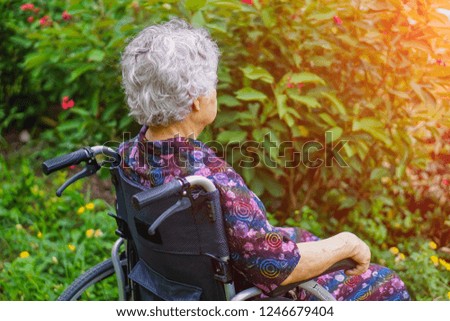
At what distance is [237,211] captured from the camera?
1753 mm

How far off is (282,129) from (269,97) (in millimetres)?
178

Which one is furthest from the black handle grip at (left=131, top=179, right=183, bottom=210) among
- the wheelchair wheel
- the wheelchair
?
the wheelchair wheel

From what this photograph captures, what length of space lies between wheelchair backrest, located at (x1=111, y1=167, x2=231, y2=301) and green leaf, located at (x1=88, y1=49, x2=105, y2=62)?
132 cm

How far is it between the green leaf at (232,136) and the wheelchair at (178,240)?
3.55 feet

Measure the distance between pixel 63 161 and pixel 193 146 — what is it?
426 mm

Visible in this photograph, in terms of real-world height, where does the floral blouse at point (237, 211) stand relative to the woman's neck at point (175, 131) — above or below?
below

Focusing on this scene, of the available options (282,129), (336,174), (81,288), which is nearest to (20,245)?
(81,288)

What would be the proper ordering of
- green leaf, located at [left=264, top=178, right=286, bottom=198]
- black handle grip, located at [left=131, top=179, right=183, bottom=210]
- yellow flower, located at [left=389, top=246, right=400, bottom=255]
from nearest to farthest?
black handle grip, located at [left=131, top=179, right=183, bottom=210], yellow flower, located at [left=389, top=246, right=400, bottom=255], green leaf, located at [left=264, top=178, right=286, bottom=198]

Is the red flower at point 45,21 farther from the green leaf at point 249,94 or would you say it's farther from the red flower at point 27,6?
the green leaf at point 249,94

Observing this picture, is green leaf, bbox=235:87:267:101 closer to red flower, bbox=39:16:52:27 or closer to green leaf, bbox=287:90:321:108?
green leaf, bbox=287:90:321:108

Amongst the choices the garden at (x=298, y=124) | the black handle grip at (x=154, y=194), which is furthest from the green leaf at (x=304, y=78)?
the black handle grip at (x=154, y=194)

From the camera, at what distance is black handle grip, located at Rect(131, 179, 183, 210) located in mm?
1515

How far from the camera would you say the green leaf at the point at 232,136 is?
10.0ft

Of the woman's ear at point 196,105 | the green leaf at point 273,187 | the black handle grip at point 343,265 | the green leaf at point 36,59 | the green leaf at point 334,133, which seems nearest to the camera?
the woman's ear at point 196,105
